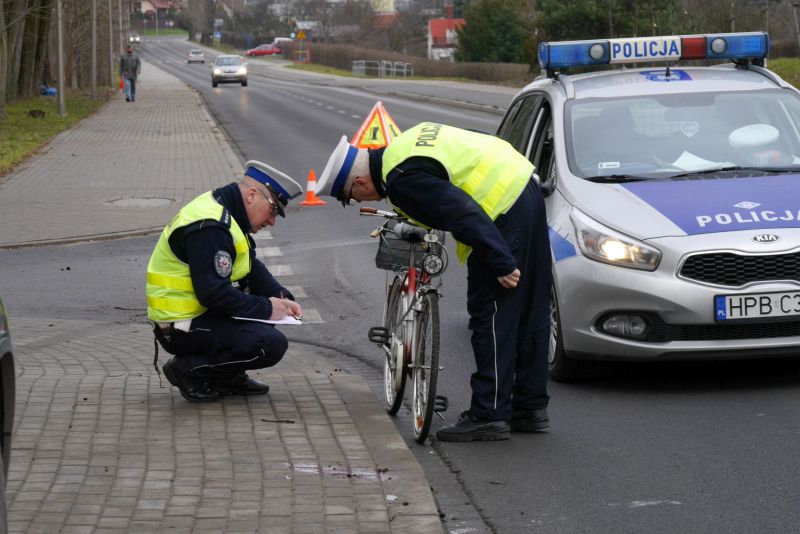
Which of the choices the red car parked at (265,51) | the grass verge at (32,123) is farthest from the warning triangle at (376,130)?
the red car parked at (265,51)

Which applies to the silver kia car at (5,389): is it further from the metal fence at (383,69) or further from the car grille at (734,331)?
the metal fence at (383,69)

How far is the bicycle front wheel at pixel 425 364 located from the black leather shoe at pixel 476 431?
0.10 metres

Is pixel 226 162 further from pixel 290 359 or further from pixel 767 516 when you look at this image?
pixel 767 516

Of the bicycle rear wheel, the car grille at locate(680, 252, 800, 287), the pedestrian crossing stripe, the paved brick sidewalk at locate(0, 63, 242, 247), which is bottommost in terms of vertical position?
the paved brick sidewalk at locate(0, 63, 242, 247)

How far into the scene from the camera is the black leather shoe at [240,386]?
707cm

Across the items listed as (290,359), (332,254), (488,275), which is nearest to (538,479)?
(488,275)

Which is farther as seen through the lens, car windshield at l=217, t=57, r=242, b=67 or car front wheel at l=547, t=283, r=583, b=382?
car windshield at l=217, t=57, r=242, b=67

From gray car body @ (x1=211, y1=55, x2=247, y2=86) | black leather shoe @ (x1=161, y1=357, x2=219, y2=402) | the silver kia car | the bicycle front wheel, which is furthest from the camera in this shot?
gray car body @ (x1=211, y1=55, x2=247, y2=86)

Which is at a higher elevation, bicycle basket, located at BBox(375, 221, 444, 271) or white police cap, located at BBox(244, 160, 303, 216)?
white police cap, located at BBox(244, 160, 303, 216)

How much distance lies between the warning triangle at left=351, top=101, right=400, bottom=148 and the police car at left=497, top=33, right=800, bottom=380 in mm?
10387

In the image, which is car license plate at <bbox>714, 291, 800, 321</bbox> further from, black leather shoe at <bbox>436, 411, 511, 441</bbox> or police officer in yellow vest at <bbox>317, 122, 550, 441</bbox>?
black leather shoe at <bbox>436, 411, 511, 441</bbox>

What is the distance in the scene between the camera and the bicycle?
245 inches

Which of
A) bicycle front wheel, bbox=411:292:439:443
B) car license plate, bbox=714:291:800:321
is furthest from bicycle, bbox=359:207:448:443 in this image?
car license plate, bbox=714:291:800:321

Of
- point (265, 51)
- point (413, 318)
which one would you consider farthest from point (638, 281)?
point (265, 51)
